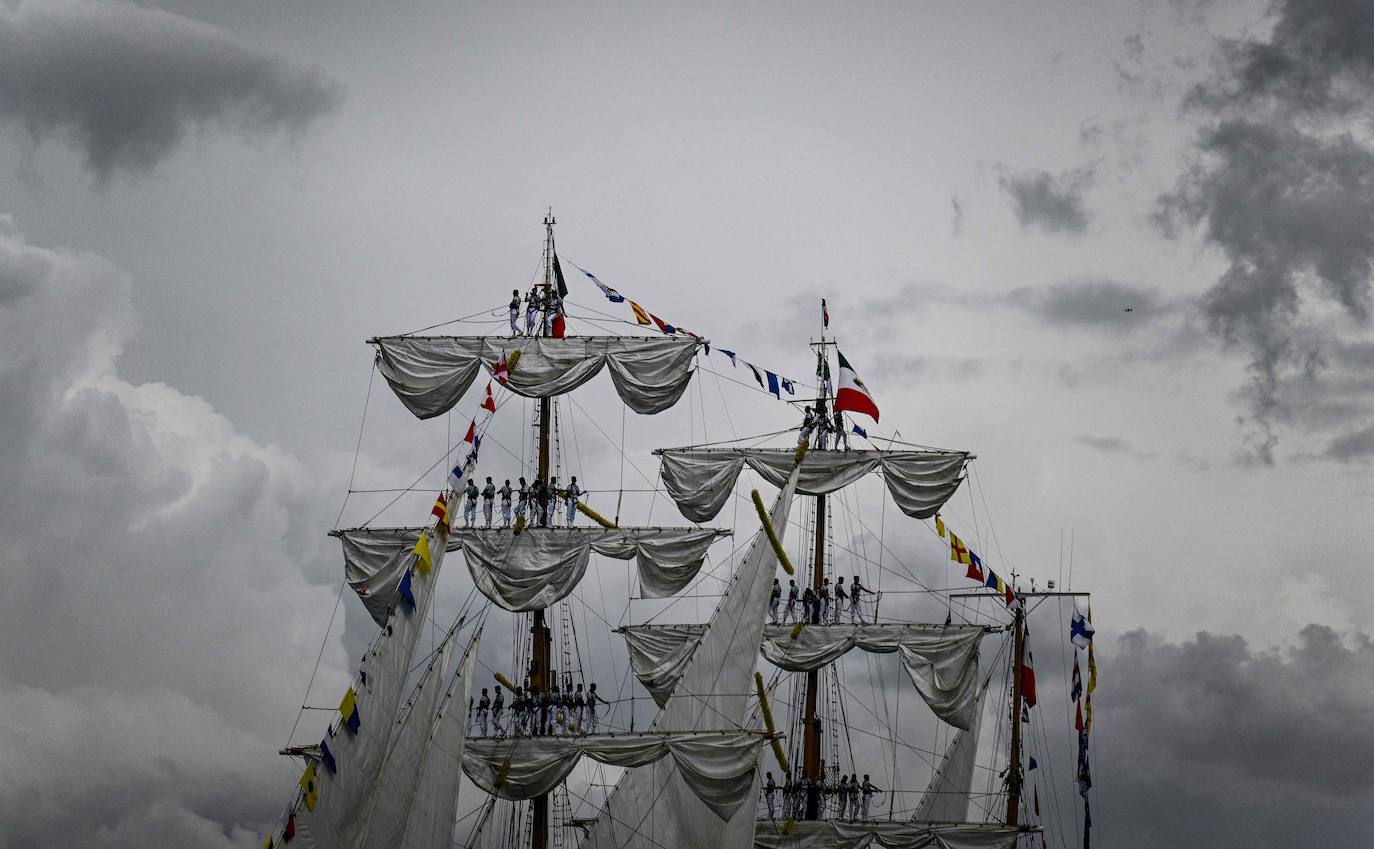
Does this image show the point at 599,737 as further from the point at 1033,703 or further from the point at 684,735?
the point at 1033,703

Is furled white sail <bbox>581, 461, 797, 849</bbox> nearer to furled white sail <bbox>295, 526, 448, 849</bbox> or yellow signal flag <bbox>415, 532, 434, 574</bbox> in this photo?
furled white sail <bbox>295, 526, 448, 849</bbox>

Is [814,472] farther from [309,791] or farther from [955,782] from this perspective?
[309,791]

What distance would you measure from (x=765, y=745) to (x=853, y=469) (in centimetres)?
988

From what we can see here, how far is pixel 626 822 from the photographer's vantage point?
144 ft

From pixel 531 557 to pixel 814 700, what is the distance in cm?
911

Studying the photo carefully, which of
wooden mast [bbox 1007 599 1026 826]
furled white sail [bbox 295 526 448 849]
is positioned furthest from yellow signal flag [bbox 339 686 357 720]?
wooden mast [bbox 1007 599 1026 826]

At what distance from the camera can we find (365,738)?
128 feet

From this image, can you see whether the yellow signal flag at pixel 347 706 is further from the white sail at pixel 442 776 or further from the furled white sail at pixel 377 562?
the furled white sail at pixel 377 562

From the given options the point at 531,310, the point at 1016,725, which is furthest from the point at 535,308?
the point at 1016,725

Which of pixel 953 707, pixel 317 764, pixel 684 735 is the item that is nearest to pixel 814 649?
pixel 953 707

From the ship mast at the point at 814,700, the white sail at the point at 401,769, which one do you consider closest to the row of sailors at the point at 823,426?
the ship mast at the point at 814,700

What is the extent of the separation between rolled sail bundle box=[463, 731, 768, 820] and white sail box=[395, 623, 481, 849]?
3.82 feet

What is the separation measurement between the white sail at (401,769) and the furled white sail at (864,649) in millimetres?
9321

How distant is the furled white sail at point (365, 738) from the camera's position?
38.3 meters
